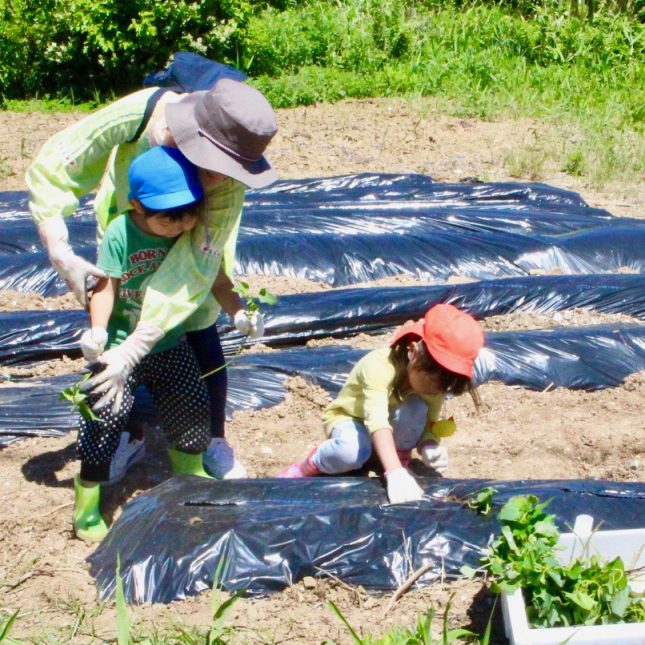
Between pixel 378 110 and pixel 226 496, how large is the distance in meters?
6.98

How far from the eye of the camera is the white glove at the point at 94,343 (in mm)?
2719

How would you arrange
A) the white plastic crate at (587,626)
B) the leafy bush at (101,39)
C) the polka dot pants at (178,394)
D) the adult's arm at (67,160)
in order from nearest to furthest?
the white plastic crate at (587,626)
the adult's arm at (67,160)
the polka dot pants at (178,394)
the leafy bush at (101,39)

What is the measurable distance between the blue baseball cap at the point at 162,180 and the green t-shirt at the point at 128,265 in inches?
6.5

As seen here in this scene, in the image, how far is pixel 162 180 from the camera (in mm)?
2699

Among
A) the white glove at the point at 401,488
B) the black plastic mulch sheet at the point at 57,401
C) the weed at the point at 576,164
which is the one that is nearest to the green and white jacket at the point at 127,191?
the white glove at the point at 401,488

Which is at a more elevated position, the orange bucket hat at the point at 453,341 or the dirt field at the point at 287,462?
the orange bucket hat at the point at 453,341

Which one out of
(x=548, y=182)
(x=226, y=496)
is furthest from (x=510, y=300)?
(x=548, y=182)

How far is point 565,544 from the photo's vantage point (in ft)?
7.90

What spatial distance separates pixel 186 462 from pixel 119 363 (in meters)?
0.62

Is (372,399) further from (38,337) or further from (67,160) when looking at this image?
(38,337)

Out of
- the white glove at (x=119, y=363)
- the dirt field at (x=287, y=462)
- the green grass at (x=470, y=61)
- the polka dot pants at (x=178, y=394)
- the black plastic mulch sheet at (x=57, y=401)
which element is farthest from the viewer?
the green grass at (x=470, y=61)

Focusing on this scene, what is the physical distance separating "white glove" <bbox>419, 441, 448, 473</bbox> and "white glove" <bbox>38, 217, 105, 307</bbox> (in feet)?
3.63

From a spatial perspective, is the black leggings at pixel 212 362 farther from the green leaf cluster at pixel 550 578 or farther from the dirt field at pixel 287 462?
the green leaf cluster at pixel 550 578

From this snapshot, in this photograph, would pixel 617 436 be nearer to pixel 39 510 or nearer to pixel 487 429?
pixel 487 429
